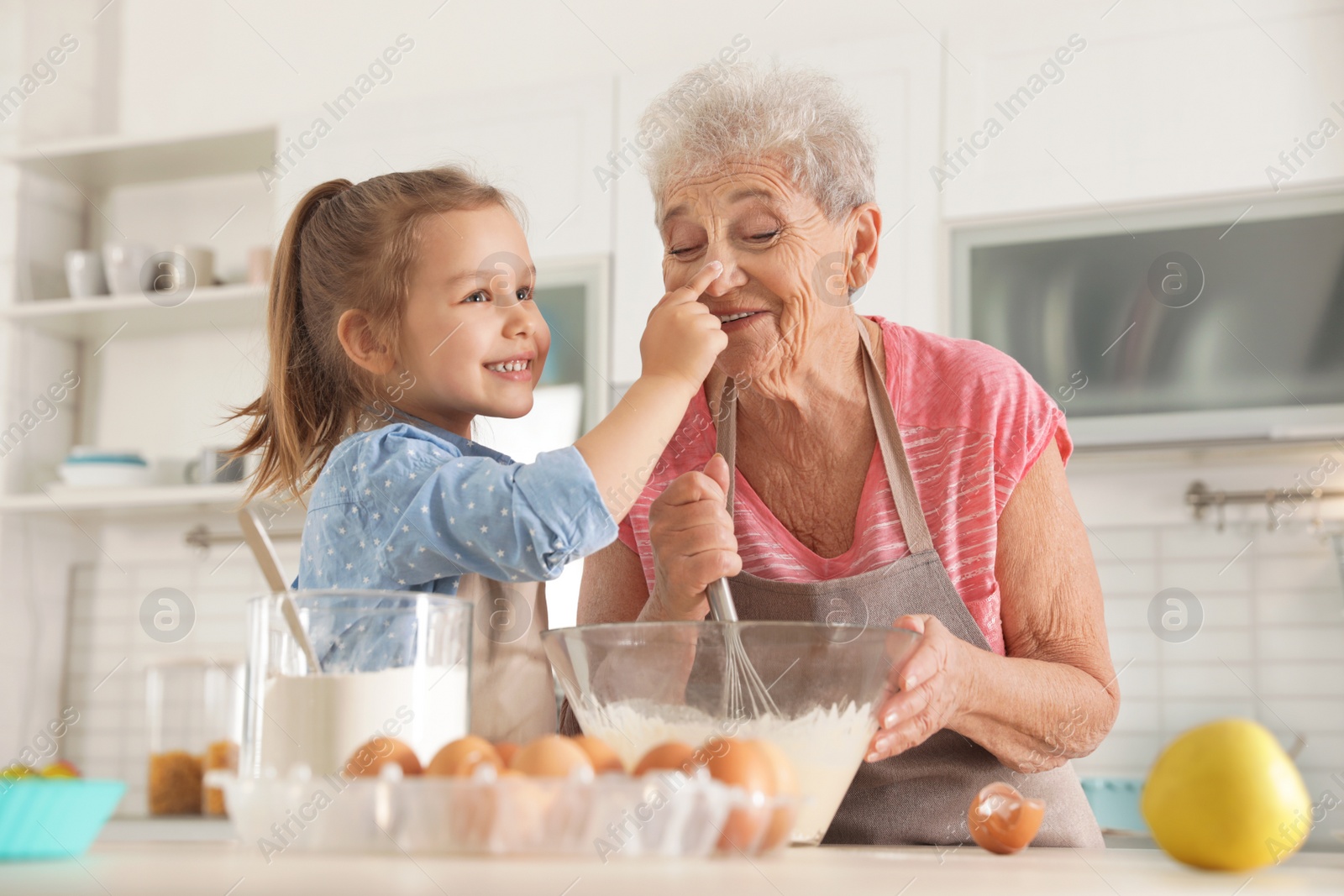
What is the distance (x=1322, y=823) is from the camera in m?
2.46

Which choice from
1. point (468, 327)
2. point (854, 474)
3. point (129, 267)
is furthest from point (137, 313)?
point (854, 474)

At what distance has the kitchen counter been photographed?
459mm

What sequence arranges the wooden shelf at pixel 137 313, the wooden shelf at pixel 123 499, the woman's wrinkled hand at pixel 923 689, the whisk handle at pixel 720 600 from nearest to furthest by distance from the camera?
the woman's wrinkled hand at pixel 923 689, the whisk handle at pixel 720 600, the wooden shelf at pixel 123 499, the wooden shelf at pixel 137 313

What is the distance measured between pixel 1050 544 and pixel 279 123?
8.20ft

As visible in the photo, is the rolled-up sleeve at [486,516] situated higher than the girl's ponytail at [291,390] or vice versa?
the girl's ponytail at [291,390]

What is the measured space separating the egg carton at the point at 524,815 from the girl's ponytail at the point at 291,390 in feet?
2.66

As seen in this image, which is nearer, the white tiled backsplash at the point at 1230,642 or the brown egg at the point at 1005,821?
the brown egg at the point at 1005,821

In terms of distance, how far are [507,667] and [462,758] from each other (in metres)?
0.45

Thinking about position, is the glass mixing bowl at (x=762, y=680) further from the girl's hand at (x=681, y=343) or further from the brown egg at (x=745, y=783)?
the girl's hand at (x=681, y=343)

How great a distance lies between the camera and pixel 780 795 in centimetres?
56

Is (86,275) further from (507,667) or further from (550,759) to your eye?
(550,759)

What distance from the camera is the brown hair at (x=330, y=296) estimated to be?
4.11 feet

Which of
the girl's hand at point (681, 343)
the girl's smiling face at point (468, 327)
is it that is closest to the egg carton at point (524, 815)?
the girl's hand at point (681, 343)

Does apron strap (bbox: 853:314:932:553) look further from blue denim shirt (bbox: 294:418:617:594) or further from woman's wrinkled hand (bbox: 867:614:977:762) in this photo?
blue denim shirt (bbox: 294:418:617:594)
